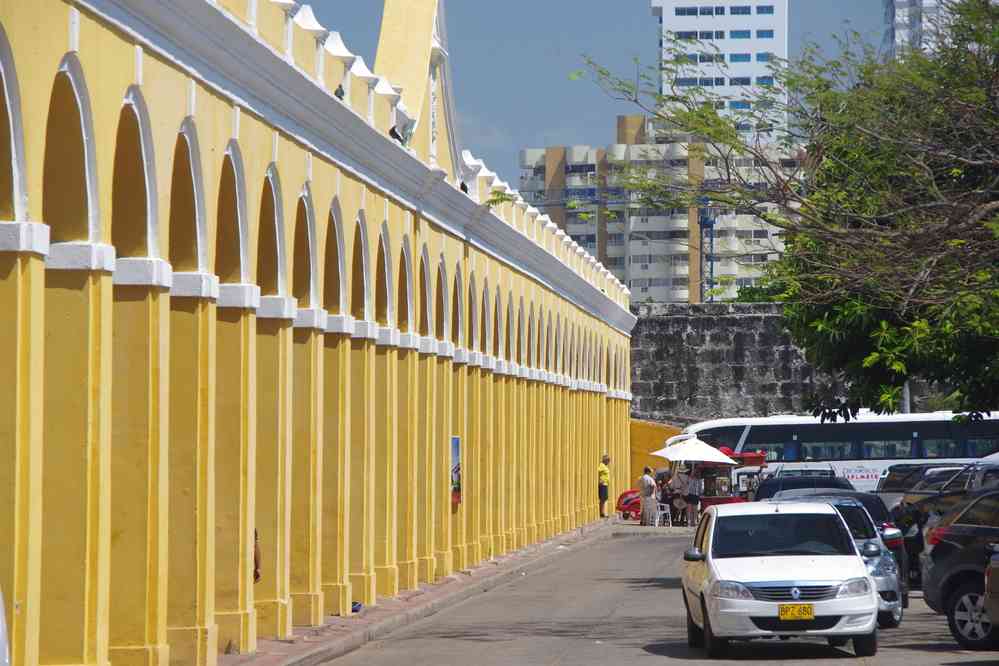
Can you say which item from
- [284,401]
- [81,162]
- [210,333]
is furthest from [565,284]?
[81,162]

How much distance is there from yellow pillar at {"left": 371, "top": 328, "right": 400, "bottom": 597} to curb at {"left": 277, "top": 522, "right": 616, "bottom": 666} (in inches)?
28.4

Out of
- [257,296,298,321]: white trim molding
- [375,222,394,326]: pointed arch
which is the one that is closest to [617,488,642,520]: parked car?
[375,222,394,326]: pointed arch

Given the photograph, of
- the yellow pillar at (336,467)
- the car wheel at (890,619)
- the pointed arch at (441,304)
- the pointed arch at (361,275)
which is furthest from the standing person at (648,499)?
the car wheel at (890,619)

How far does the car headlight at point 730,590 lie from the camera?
55.2 ft

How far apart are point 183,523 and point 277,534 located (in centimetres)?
277

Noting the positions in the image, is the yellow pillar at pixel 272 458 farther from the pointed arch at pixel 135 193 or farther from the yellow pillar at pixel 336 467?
the pointed arch at pixel 135 193

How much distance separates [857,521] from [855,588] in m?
3.85

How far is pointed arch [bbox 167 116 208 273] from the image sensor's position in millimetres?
16953

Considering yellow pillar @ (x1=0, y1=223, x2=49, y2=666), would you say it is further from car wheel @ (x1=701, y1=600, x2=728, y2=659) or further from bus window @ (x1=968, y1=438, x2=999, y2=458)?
bus window @ (x1=968, y1=438, x2=999, y2=458)

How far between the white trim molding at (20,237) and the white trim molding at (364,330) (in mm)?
10705

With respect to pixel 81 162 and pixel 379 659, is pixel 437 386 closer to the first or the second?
pixel 379 659

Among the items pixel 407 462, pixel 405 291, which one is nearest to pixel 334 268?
pixel 405 291

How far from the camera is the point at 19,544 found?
12539mm

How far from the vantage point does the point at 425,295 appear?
92.8ft
